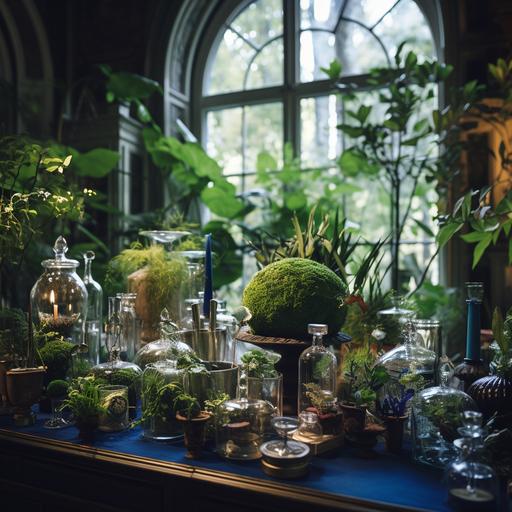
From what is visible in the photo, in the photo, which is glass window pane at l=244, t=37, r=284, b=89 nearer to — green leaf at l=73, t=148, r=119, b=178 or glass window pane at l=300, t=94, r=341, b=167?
glass window pane at l=300, t=94, r=341, b=167

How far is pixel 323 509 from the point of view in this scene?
964mm

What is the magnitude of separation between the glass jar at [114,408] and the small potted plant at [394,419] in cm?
60

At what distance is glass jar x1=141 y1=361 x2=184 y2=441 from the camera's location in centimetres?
124

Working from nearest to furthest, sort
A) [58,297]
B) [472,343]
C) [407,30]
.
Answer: [472,343]
[58,297]
[407,30]

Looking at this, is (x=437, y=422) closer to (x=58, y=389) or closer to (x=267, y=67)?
(x=58, y=389)

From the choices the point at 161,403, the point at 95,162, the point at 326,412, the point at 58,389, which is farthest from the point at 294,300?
the point at 95,162

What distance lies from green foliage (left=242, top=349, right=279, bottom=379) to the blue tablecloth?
0.64 feet

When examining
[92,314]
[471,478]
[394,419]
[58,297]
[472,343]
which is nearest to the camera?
[471,478]

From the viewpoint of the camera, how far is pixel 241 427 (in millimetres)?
1147

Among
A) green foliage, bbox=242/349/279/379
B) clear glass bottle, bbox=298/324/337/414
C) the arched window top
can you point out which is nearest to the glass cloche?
green foliage, bbox=242/349/279/379

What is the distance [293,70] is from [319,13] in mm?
364

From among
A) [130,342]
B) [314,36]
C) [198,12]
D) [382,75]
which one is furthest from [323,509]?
[198,12]

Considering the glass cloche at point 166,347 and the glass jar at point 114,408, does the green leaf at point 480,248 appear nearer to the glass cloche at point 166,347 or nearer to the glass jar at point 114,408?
the glass cloche at point 166,347

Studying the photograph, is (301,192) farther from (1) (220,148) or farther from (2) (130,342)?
(2) (130,342)
